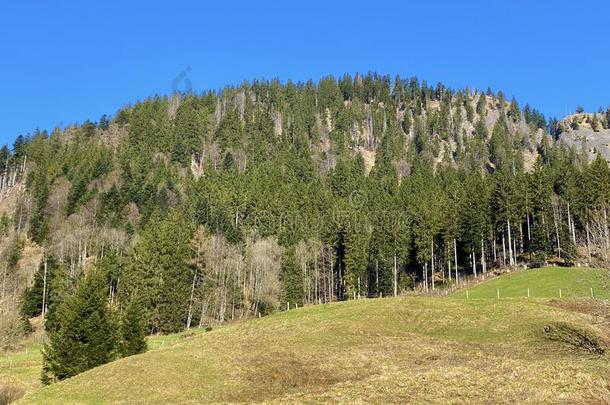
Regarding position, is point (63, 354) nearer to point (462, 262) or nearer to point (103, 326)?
point (103, 326)

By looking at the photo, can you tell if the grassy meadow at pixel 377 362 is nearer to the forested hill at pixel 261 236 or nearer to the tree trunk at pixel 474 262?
the forested hill at pixel 261 236

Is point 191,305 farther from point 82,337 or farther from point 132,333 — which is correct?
point 82,337

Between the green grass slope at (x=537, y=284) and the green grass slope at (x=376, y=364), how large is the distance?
14.3 metres

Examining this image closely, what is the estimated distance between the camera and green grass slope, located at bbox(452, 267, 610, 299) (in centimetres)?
6888

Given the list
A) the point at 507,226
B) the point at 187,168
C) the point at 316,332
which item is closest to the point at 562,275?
the point at 507,226

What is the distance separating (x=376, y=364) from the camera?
1522 inches

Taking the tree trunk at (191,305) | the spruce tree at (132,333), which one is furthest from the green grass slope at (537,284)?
the spruce tree at (132,333)

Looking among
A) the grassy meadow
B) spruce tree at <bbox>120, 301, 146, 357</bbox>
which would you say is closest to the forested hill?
spruce tree at <bbox>120, 301, 146, 357</bbox>

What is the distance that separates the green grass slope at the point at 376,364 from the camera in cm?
2928

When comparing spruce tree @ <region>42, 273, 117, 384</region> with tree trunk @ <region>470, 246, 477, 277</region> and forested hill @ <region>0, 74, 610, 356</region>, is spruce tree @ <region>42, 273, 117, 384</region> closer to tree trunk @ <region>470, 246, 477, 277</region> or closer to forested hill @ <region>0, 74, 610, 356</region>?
forested hill @ <region>0, 74, 610, 356</region>

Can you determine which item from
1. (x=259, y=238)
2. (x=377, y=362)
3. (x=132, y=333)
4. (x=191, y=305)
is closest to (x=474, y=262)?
(x=259, y=238)

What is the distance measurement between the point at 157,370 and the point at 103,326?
403 inches

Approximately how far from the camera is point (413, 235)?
11338cm

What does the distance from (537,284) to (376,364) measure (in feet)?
153
